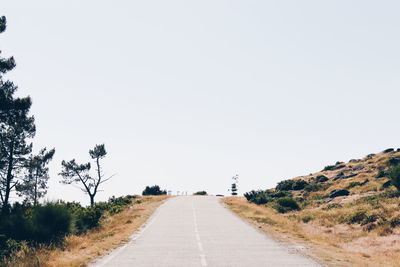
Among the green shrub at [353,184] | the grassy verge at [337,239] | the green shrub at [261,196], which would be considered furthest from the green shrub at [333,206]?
the green shrub at [261,196]

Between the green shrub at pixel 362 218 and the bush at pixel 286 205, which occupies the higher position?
the bush at pixel 286 205

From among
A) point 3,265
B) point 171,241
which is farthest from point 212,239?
point 3,265

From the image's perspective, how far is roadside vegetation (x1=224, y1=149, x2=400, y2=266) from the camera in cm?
1463

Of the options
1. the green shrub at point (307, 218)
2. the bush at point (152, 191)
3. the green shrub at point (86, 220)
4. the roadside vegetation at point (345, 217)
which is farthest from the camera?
the bush at point (152, 191)

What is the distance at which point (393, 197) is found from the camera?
29125mm

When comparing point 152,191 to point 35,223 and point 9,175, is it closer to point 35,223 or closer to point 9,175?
point 9,175

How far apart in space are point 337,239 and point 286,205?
18.2 meters

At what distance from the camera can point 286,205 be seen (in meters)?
37.7

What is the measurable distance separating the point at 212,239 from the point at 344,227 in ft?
42.3

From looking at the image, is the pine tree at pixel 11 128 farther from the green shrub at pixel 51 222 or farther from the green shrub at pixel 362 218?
the green shrub at pixel 362 218

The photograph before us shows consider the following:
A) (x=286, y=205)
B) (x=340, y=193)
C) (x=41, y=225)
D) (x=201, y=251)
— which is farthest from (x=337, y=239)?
(x=340, y=193)

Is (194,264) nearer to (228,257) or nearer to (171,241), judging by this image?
(228,257)

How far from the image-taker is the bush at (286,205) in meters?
36.2

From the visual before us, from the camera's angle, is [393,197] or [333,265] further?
[393,197]
